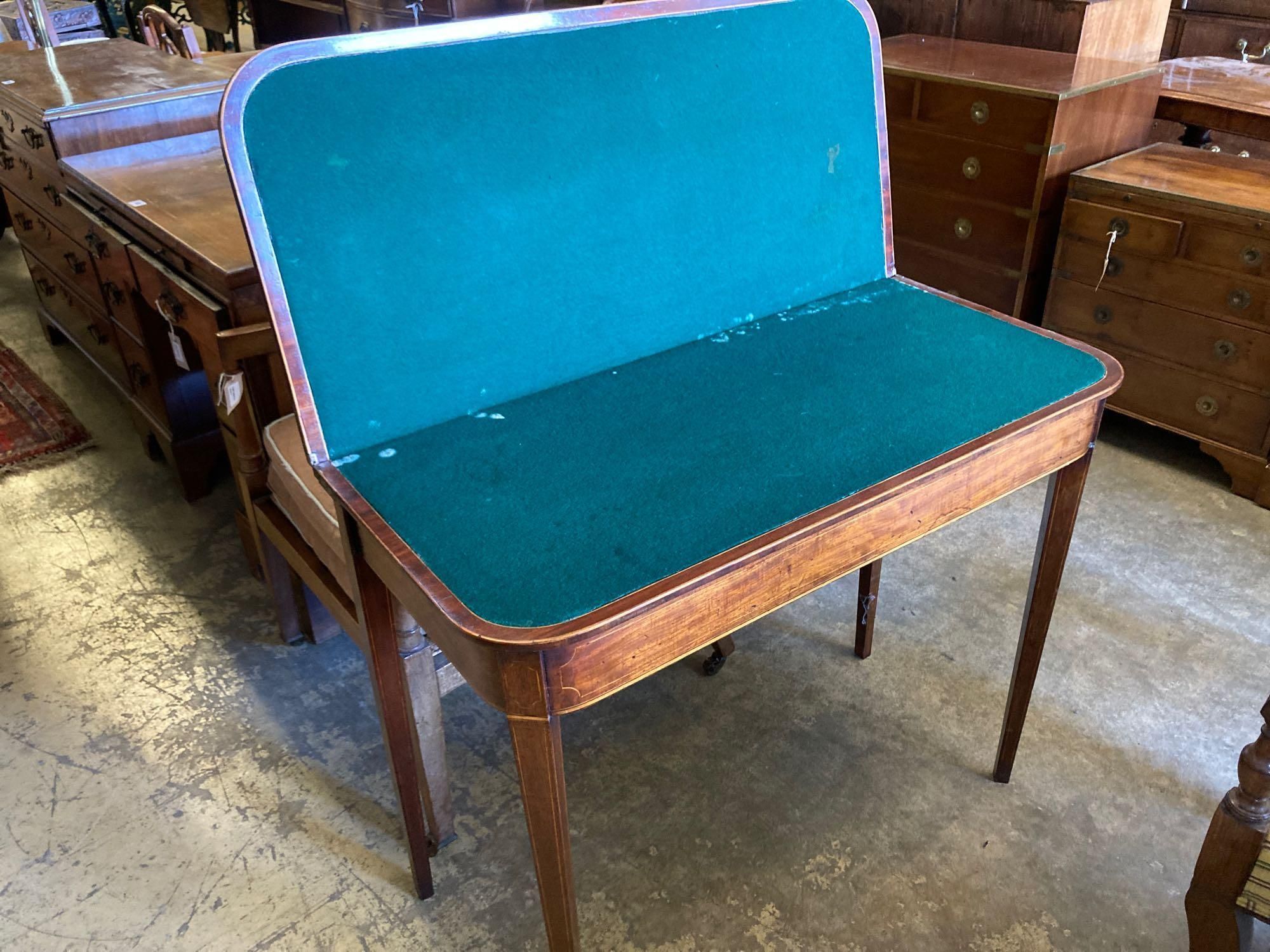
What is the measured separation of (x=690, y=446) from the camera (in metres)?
1.22

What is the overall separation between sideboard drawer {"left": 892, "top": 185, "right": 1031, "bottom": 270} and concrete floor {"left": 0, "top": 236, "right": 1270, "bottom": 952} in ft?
2.74

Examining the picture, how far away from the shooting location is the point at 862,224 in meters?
1.66

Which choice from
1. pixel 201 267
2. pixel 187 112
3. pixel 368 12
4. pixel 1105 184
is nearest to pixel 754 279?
pixel 201 267

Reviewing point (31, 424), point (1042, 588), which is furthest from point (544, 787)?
point (31, 424)

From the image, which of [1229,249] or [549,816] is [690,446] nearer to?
[549,816]

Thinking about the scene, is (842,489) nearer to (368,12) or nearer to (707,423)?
(707,423)

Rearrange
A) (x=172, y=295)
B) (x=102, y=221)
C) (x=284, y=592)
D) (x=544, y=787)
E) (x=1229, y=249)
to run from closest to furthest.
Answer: (x=544, y=787) → (x=172, y=295) → (x=284, y=592) → (x=102, y=221) → (x=1229, y=249)

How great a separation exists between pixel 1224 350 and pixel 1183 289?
0.18 metres

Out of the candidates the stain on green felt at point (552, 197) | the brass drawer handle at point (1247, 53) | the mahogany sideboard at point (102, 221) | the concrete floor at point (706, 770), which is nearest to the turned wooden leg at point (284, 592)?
the concrete floor at point (706, 770)

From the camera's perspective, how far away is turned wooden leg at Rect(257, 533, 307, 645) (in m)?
2.07

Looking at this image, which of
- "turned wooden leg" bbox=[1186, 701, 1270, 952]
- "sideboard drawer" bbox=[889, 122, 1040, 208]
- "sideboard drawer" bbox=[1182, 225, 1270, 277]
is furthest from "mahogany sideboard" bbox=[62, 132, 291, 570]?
"sideboard drawer" bbox=[1182, 225, 1270, 277]

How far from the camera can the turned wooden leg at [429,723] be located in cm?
139

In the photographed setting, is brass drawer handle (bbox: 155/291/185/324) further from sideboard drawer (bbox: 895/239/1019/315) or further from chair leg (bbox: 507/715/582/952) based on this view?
sideboard drawer (bbox: 895/239/1019/315)

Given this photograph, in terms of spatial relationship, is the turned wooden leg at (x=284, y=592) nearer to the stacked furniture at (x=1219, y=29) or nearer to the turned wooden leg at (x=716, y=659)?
the turned wooden leg at (x=716, y=659)
